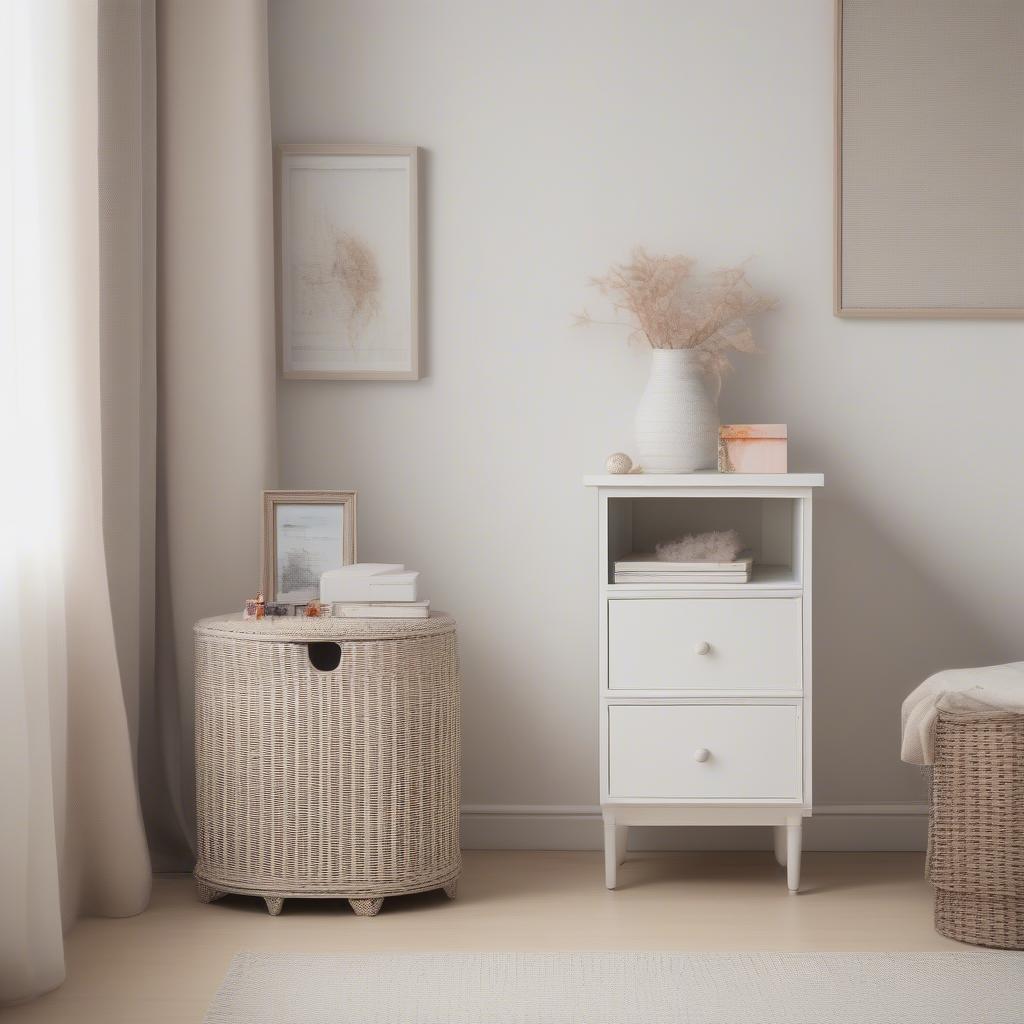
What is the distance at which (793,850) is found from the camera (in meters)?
2.47

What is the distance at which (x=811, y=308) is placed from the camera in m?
2.79

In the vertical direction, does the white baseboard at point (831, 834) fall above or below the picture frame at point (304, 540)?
below

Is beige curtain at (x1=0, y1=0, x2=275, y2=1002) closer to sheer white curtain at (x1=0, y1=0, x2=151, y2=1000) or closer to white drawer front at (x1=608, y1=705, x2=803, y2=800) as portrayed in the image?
sheer white curtain at (x1=0, y1=0, x2=151, y2=1000)

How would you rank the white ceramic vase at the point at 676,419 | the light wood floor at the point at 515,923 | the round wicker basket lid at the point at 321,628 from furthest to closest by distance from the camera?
1. the white ceramic vase at the point at 676,419
2. the round wicker basket lid at the point at 321,628
3. the light wood floor at the point at 515,923

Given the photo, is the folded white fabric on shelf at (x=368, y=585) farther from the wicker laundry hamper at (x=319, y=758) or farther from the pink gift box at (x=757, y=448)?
the pink gift box at (x=757, y=448)

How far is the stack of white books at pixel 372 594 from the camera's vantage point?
2389mm

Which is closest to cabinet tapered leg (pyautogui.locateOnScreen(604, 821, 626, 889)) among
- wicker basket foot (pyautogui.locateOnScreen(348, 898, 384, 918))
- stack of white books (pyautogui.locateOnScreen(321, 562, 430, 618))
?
wicker basket foot (pyautogui.locateOnScreen(348, 898, 384, 918))

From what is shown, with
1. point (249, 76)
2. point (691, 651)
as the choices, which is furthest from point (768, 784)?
point (249, 76)

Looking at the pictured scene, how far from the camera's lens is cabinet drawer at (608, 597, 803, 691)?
2416 millimetres

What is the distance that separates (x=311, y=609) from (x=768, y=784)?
980mm

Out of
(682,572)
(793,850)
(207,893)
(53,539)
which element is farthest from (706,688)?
(53,539)

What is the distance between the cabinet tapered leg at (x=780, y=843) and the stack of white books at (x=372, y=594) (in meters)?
0.92

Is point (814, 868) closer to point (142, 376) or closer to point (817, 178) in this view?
point (817, 178)

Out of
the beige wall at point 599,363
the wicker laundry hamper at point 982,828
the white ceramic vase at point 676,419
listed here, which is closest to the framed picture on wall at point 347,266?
the beige wall at point 599,363
